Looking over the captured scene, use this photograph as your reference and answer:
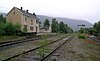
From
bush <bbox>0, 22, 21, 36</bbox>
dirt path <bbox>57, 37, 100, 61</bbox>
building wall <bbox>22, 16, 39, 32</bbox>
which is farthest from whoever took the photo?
building wall <bbox>22, 16, 39, 32</bbox>

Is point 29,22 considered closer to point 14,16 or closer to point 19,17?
point 14,16

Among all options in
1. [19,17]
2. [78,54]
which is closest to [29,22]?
[19,17]

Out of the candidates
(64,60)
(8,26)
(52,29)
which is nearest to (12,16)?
(8,26)

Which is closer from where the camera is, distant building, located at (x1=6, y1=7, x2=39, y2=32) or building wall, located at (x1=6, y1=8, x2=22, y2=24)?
distant building, located at (x1=6, y1=7, x2=39, y2=32)

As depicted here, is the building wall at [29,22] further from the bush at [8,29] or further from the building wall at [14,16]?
the bush at [8,29]

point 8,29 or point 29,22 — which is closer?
point 8,29

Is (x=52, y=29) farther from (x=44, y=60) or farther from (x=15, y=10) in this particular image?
(x=44, y=60)

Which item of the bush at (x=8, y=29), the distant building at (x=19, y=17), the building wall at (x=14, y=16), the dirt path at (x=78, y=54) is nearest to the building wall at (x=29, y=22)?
the distant building at (x=19, y=17)

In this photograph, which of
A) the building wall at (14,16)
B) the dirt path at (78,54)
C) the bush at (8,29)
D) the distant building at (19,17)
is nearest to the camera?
the dirt path at (78,54)

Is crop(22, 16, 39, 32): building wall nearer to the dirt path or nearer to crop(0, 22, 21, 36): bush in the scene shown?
crop(0, 22, 21, 36): bush

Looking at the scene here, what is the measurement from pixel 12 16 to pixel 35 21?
45.1ft

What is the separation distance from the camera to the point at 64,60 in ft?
41.4

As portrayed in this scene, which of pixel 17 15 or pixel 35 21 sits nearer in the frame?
pixel 17 15

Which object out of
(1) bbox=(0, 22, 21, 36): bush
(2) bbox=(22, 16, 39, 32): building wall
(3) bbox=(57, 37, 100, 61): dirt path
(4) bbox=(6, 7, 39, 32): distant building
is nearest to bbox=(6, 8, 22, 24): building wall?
(4) bbox=(6, 7, 39, 32): distant building
